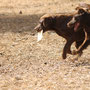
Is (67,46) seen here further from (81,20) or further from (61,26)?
(81,20)

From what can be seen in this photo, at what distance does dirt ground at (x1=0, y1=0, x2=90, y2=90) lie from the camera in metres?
6.05

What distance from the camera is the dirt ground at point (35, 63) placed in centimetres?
605

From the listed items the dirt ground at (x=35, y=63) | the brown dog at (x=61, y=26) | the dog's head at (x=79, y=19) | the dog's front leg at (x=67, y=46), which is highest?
the dog's head at (x=79, y=19)

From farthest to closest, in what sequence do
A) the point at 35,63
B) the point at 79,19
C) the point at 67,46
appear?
the point at 35,63
the point at 67,46
the point at 79,19

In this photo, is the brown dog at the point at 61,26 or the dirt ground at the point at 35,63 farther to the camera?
the brown dog at the point at 61,26

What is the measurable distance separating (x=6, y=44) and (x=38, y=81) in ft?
11.7

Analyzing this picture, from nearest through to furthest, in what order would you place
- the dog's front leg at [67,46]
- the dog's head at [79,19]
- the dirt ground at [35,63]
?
1. the dirt ground at [35,63]
2. the dog's head at [79,19]
3. the dog's front leg at [67,46]

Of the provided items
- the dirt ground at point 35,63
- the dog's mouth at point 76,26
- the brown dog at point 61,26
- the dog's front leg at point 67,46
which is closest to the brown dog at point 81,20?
the dog's mouth at point 76,26

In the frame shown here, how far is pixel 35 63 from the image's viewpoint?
24.7 feet

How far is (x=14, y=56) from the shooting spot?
820 centimetres

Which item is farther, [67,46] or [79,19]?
[67,46]

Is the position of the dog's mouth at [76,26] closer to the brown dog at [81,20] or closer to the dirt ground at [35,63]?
the brown dog at [81,20]

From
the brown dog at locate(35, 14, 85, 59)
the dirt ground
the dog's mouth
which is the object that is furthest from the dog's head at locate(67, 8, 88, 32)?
the dirt ground

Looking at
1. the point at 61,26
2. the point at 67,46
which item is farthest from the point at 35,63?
the point at 61,26
